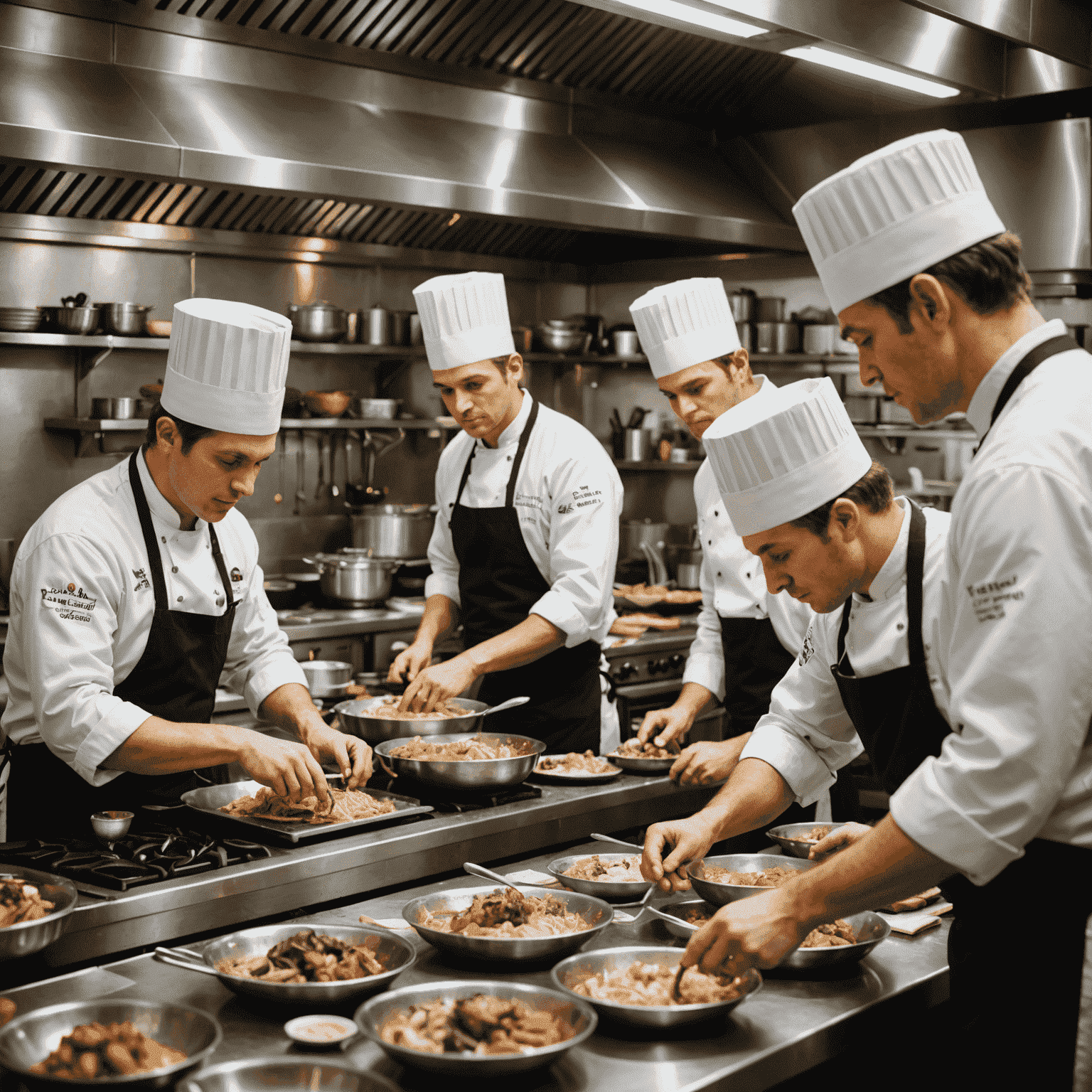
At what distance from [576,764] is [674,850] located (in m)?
0.95

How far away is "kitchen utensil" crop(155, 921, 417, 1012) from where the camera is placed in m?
1.85

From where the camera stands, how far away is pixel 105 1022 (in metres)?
1.79

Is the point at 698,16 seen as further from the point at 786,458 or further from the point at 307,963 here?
the point at 307,963

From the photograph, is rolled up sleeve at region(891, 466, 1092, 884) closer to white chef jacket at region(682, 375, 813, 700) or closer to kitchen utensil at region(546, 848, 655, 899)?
kitchen utensil at region(546, 848, 655, 899)

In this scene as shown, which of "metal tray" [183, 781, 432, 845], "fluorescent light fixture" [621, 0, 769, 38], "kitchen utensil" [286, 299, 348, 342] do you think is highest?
"fluorescent light fixture" [621, 0, 769, 38]

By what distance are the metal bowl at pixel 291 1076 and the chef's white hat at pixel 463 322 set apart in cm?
244

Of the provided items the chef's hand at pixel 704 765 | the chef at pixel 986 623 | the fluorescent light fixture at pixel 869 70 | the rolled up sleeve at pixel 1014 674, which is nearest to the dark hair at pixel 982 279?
the chef at pixel 986 623

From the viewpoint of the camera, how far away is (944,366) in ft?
5.96

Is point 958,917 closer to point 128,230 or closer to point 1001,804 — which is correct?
point 1001,804

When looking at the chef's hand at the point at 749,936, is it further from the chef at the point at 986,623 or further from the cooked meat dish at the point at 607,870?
the cooked meat dish at the point at 607,870

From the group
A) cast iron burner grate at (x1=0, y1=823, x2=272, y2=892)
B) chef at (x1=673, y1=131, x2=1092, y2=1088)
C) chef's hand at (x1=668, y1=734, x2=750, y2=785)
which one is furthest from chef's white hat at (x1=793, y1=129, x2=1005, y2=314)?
cast iron burner grate at (x1=0, y1=823, x2=272, y2=892)

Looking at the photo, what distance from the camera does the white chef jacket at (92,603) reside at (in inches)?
100

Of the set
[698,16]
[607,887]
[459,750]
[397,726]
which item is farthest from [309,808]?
[698,16]

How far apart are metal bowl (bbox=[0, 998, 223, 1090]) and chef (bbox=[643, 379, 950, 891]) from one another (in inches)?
34.1
